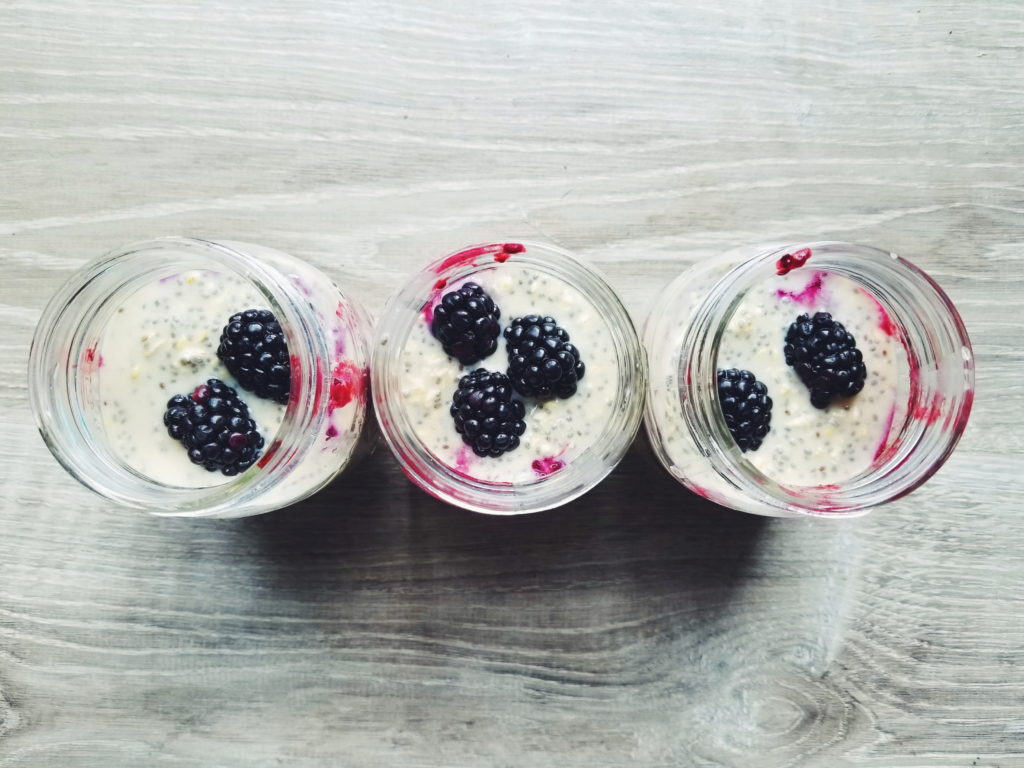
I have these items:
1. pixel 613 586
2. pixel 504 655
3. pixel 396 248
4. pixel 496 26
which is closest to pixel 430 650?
pixel 504 655

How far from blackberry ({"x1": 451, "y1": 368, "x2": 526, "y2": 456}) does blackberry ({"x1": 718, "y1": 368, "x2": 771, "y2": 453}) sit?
0.76ft

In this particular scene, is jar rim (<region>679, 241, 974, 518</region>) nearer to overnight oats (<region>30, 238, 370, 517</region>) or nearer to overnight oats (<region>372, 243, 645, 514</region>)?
overnight oats (<region>372, 243, 645, 514</region>)

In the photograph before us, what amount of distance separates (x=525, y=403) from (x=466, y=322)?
0.12 meters

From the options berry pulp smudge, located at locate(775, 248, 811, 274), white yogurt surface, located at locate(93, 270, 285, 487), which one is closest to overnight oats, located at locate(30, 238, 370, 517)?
white yogurt surface, located at locate(93, 270, 285, 487)

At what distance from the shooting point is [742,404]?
87cm

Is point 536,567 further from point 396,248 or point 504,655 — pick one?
point 396,248

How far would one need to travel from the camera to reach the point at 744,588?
43.4 inches

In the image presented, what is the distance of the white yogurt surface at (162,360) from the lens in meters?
0.91

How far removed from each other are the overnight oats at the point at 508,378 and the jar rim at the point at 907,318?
8 cm

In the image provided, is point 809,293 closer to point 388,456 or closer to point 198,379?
point 388,456

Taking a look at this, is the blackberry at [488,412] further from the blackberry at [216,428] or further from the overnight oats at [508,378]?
the blackberry at [216,428]

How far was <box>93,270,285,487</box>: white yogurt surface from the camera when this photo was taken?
2.98 ft

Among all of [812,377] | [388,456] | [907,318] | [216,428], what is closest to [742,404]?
[812,377]

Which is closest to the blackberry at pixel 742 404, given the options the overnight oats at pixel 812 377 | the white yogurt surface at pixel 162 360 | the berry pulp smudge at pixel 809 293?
the overnight oats at pixel 812 377
